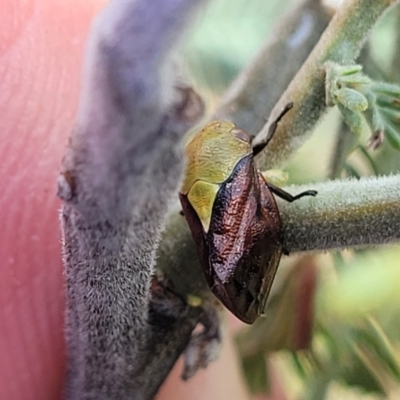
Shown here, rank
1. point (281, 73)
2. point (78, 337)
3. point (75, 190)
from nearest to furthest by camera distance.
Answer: point (75, 190), point (78, 337), point (281, 73)

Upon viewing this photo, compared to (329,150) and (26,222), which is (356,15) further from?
(26,222)

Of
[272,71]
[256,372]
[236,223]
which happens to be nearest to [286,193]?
[236,223]

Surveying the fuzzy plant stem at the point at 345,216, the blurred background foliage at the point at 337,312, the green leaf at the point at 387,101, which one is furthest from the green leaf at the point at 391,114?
the blurred background foliage at the point at 337,312

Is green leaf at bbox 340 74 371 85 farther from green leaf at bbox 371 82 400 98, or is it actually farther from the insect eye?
the insect eye

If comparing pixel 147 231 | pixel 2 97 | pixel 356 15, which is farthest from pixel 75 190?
pixel 2 97

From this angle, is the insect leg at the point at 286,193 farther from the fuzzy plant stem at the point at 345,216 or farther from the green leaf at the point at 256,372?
the green leaf at the point at 256,372
